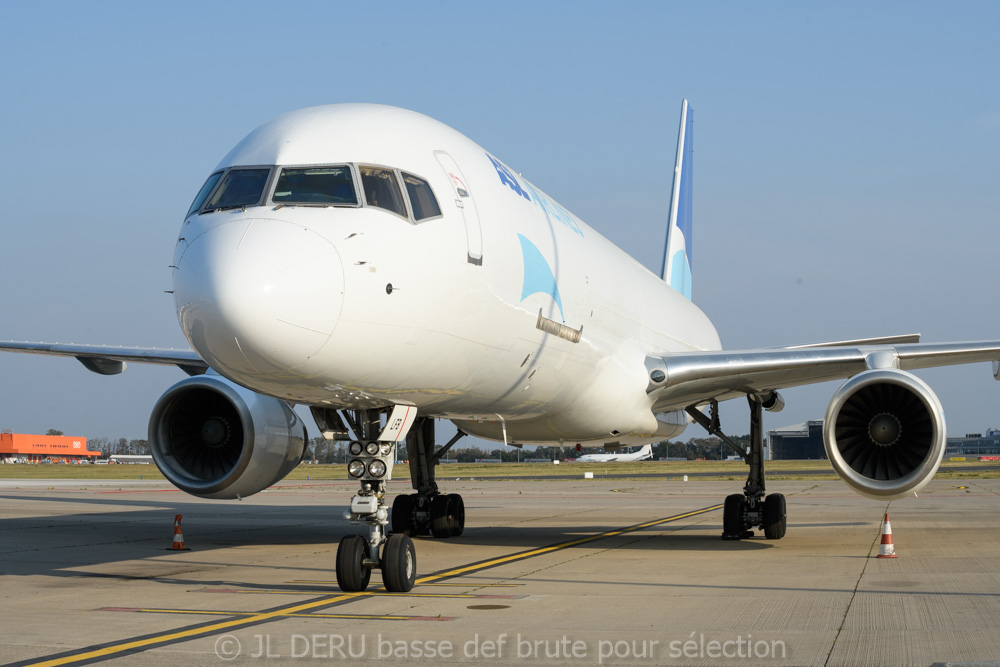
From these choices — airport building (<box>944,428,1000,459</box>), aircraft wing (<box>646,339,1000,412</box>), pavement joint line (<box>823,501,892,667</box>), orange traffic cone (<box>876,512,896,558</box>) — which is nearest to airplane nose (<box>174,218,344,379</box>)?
pavement joint line (<box>823,501,892,667</box>)

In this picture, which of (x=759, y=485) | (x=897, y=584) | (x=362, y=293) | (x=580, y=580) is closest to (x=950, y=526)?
(x=759, y=485)

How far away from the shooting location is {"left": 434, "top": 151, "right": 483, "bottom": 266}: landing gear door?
922 centimetres

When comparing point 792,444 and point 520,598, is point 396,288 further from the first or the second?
point 792,444

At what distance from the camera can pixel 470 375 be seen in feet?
32.0

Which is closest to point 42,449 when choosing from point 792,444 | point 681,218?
point 792,444

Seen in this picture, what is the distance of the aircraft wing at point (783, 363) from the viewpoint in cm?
1328

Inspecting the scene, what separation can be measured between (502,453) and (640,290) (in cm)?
12554

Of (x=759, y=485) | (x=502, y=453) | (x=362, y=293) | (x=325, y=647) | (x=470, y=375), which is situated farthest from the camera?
(x=502, y=453)

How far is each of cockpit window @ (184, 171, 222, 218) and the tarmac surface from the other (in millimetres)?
3316

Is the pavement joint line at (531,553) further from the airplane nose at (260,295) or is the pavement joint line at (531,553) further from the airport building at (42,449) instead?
the airport building at (42,449)

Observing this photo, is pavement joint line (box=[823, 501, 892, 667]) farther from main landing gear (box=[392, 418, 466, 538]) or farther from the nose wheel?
main landing gear (box=[392, 418, 466, 538])

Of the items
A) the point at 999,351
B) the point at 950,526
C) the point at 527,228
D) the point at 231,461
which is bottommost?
the point at 950,526

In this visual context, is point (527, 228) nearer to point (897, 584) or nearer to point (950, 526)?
point (897, 584)

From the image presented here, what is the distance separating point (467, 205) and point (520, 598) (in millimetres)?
3583
